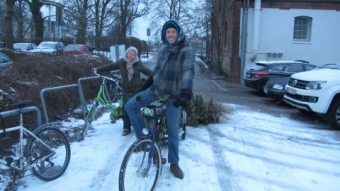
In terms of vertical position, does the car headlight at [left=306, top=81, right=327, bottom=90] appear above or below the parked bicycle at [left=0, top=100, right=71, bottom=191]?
above

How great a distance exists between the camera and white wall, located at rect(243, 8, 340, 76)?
18000mm

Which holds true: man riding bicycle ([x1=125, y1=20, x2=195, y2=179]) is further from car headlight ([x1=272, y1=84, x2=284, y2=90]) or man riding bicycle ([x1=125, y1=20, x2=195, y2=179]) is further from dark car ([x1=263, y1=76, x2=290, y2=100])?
car headlight ([x1=272, y1=84, x2=284, y2=90])

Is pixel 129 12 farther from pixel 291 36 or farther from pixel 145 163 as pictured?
pixel 145 163

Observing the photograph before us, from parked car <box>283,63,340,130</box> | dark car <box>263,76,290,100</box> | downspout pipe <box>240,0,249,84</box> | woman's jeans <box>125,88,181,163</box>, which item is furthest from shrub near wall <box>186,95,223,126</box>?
downspout pipe <box>240,0,249,84</box>

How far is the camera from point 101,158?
15.7 feet

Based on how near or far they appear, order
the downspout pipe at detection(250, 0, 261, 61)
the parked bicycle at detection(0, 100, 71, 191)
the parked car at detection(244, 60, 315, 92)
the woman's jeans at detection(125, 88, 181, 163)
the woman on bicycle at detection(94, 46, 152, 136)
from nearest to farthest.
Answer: the parked bicycle at detection(0, 100, 71, 191), the woman's jeans at detection(125, 88, 181, 163), the woman on bicycle at detection(94, 46, 152, 136), the parked car at detection(244, 60, 315, 92), the downspout pipe at detection(250, 0, 261, 61)

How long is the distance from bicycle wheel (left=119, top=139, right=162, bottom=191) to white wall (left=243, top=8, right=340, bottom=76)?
15191mm

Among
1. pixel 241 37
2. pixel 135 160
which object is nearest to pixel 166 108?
pixel 135 160

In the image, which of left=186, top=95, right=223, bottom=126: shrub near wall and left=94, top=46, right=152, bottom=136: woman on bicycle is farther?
left=186, top=95, right=223, bottom=126: shrub near wall

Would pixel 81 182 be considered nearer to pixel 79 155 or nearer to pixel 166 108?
pixel 79 155

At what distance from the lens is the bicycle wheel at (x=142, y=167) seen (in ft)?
11.4

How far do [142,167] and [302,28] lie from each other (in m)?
17.7

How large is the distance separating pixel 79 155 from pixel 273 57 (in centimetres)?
1549

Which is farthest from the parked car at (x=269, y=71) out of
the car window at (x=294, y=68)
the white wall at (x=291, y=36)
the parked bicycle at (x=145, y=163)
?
the parked bicycle at (x=145, y=163)
